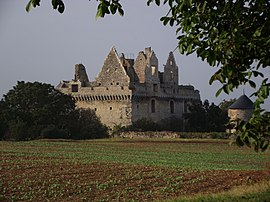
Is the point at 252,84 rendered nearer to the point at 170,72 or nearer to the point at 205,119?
the point at 205,119

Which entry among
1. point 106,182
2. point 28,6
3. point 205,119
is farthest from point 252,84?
point 205,119

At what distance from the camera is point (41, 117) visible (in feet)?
191

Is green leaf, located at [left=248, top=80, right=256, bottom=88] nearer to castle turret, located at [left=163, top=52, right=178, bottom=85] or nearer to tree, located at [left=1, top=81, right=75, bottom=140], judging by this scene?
tree, located at [left=1, top=81, right=75, bottom=140]

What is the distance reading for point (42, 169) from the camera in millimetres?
21156

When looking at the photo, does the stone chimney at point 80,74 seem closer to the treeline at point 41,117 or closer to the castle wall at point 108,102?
the castle wall at point 108,102

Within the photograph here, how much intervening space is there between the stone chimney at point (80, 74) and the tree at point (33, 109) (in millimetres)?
7995

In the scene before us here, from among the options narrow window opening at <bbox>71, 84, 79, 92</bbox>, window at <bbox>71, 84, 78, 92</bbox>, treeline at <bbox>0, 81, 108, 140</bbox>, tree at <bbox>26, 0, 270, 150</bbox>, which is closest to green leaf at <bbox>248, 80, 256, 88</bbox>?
tree at <bbox>26, 0, 270, 150</bbox>

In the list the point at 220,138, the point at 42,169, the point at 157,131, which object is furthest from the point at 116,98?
the point at 42,169

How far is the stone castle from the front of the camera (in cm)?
6506

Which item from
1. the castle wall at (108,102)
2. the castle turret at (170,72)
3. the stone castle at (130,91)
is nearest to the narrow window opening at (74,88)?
the stone castle at (130,91)

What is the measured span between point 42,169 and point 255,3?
15945mm

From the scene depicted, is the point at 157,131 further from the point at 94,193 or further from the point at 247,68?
the point at 247,68

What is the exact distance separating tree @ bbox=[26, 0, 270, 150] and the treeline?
49121mm

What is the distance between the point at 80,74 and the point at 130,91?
9799mm
